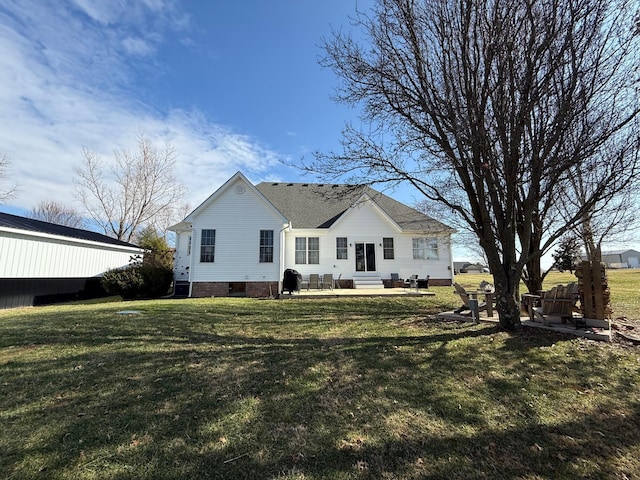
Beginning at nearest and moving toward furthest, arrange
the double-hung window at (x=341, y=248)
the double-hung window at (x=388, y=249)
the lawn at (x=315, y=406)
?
1. the lawn at (x=315, y=406)
2. the double-hung window at (x=341, y=248)
3. the double-hung window at (x=388, y=249)

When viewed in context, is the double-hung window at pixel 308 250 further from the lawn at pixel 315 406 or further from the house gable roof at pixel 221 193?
the lawn at pixel 315 406

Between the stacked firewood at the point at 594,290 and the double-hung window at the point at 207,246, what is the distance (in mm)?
14895

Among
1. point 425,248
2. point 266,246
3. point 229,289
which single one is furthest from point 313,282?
point 425,248

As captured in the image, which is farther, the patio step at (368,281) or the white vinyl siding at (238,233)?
the patio step at (368,281)

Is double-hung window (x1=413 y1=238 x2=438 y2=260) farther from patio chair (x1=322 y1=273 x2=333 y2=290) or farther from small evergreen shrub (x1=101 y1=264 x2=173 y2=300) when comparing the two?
small evergreen shrub (x1=101 y1=264 x2=173 y2=300)

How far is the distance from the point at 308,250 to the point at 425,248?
25.8ft

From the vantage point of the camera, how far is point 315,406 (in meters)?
3.77

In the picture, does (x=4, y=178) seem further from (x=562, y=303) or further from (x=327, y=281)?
(x=562, y=303)

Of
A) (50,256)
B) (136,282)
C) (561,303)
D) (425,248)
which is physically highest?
(425,248)

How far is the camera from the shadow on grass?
9.02 ft

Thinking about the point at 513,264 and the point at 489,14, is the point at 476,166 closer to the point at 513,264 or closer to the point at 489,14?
the point at 513,264

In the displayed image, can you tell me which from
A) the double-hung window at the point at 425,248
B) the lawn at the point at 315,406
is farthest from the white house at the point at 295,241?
the lawn at the point at 315,406

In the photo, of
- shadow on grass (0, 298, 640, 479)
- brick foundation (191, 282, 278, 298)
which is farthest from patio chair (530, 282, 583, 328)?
brick foundation (191, 282, 278, 298)

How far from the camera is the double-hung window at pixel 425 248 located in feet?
66.7
